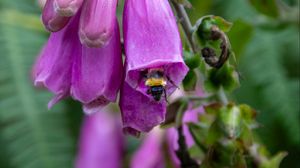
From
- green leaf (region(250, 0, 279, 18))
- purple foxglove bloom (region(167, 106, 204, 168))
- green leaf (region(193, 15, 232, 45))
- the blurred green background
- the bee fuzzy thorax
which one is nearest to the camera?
the bee fuzzy thorax

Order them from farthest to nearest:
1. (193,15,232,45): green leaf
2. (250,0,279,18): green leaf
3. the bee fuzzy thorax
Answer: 1. (250,0,279,18): green leaf
2. (193,15,232,45): green leaf
3. the bee fuzzy thorax

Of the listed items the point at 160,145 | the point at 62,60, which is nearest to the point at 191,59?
the point at 62,60

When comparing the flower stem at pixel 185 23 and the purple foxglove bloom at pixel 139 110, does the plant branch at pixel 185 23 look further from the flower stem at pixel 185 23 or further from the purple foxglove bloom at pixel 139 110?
the purple foxglove bloom at pixel 139 110

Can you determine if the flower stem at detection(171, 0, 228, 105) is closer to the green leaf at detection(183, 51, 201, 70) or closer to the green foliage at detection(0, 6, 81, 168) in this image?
the green leaf at detection(183, 51, 201, 70)

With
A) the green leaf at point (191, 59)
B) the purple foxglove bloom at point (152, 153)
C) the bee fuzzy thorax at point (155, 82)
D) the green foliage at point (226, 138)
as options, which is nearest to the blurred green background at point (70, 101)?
the purple foxglove bloom at point (152, 153)

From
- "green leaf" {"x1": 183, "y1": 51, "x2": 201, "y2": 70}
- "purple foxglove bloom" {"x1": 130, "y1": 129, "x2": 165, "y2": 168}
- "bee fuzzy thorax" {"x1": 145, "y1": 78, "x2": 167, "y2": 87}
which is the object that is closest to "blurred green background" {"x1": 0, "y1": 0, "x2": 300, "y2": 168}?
"purple foxglove bloom" {"x1": 130, "y1": 129, "x2": 165, "y2": 168}

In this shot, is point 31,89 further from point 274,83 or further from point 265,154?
point 265,154
